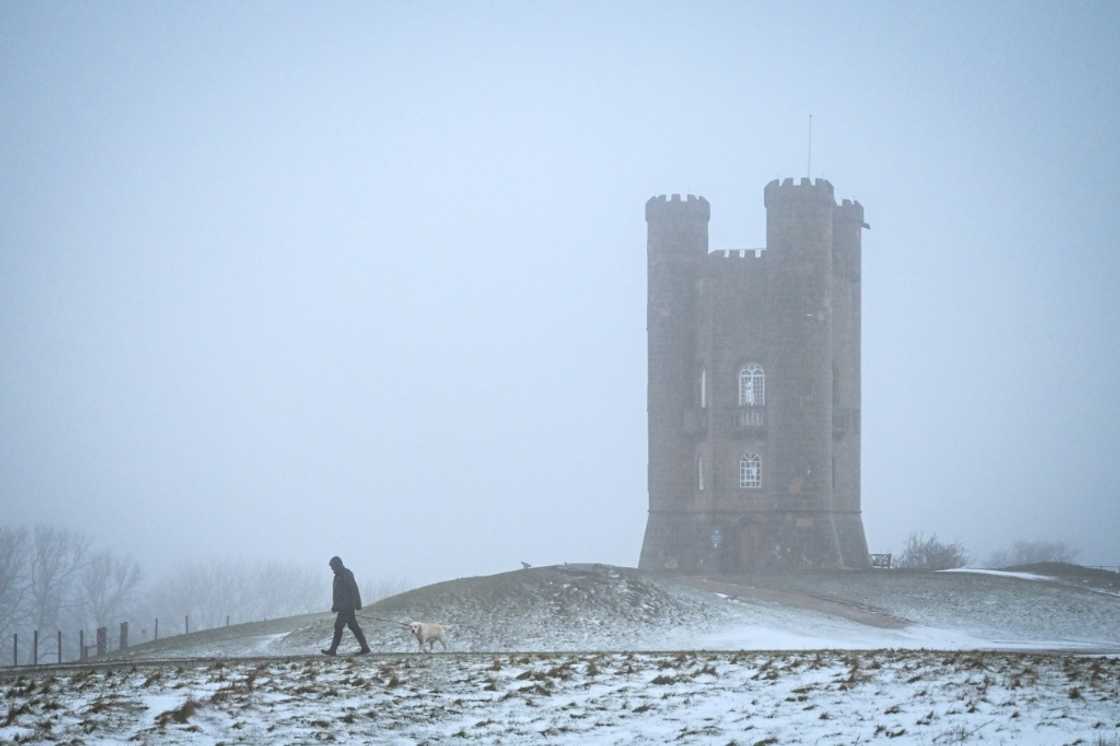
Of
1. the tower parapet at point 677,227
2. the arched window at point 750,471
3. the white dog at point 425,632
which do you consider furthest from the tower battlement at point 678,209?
the white dog at point 425,632

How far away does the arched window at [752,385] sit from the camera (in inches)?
2438

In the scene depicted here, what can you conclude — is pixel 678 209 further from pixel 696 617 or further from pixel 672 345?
pixel 696 617

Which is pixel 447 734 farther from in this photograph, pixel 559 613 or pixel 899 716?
pixel 559 613

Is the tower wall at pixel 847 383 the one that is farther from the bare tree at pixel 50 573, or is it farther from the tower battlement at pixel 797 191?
the bare tree at pixel 50 573

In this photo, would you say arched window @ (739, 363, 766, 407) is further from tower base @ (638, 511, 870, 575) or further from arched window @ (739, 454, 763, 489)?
tower base @ (638, 511, 870, 575)

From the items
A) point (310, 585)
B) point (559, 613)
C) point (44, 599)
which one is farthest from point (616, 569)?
point (310, 585)

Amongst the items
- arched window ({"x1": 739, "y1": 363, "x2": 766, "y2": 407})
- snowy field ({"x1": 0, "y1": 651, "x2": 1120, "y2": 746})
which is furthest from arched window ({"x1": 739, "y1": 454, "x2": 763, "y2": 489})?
A: snowy field ({"x1": 0, "y1": 651, "x2": 1120, "y2": 746})

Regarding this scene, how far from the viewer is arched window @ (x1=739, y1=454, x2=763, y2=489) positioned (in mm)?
61750

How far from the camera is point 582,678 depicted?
17953 mm

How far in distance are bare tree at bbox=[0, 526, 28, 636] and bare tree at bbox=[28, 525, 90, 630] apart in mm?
782

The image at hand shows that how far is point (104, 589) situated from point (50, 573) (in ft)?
26.0

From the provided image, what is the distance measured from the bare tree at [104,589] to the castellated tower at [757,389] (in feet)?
161

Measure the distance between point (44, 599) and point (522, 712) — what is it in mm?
84688

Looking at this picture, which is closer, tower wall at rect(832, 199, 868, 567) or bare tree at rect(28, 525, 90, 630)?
tower wall at rect(832, 199, 868, 567)
